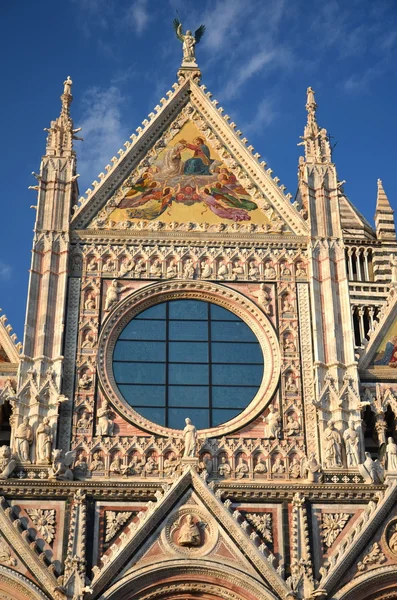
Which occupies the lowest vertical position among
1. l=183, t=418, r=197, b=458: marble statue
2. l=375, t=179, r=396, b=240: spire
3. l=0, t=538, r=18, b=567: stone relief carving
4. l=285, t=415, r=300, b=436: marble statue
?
l=0, t=538, r=18, b=567: stone relief carving

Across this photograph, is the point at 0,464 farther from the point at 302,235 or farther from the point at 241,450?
the point at 302,235

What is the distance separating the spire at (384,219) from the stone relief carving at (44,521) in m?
23.5

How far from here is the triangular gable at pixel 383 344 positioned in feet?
71.5

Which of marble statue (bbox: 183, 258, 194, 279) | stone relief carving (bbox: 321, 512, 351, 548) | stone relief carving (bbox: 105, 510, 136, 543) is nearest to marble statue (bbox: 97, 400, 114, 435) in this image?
stone relief carving (bbox: 105, 510, 136, 543)

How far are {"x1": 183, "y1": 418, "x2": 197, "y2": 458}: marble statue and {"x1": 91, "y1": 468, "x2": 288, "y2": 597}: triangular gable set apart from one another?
37cm

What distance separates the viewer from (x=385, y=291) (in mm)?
37969

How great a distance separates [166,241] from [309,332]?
3.30 m

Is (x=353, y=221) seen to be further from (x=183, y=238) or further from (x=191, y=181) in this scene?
(x=183, y=238)

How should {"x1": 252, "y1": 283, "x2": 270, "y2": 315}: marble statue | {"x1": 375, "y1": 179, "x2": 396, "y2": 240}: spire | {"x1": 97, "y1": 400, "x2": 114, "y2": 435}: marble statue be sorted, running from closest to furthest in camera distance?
{"x1": 97, "y1": 400, "x2": 114, "y2": 435}: marble statue < {"x1": 252, "y1": 283, "x2": 270, "y2": 315}: marble statue < {"x1": 375, "y1": 179, "x2": 396, "y2": 240}: spire

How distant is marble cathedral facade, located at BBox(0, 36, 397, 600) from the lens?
1869 cm

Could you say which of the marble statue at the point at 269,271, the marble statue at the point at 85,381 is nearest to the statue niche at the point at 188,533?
the marble statue at the point at 85,381

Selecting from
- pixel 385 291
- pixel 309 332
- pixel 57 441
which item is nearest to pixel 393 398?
pixel 309 332

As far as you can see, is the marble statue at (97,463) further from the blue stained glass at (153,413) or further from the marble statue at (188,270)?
the marble statue at (188,270)

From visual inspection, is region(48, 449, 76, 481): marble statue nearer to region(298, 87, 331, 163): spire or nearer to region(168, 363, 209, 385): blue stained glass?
region(168, 363, 209, 385): blue stained glass
